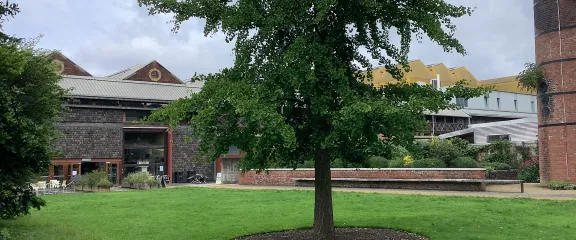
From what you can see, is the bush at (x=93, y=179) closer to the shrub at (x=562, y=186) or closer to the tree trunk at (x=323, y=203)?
the shrub at (x=562, y=186)

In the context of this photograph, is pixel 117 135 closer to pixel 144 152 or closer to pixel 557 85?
pixel 144 152

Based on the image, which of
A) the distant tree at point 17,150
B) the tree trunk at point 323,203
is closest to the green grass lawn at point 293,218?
the distant tree at point 17,150

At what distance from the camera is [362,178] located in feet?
78.5

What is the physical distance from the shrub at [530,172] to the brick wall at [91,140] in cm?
2723

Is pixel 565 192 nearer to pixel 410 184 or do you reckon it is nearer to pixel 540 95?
pixel 540 95

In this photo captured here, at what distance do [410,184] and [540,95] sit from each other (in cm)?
599

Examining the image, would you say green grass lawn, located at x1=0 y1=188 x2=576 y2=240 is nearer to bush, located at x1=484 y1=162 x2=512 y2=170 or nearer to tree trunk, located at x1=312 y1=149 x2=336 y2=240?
tree trunk, located at x1=312 y1=149 x2=336 y2=240

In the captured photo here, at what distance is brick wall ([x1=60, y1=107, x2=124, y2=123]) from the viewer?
38.0m

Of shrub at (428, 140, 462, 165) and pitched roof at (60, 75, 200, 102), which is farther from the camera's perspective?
pitched roof at (60, 75, 200, 102)

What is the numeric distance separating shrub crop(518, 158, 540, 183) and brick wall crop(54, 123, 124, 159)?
89.3 ft

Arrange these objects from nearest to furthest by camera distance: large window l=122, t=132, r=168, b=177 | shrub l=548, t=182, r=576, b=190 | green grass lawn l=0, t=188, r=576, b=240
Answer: green grass lawn l=0, t=188, r=576, b=240, shrub l=548, t=182, r=576, b=190, large window l=122, t=132, r=168, b=177

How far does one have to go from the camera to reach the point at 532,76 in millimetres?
19906

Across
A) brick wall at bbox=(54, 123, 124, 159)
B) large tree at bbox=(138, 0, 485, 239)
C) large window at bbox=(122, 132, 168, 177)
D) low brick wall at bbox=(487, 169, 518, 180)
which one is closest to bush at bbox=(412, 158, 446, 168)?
low brick wall at bbox=(487, 169, 518, 180)

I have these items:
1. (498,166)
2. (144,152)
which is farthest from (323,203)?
(144,152)
